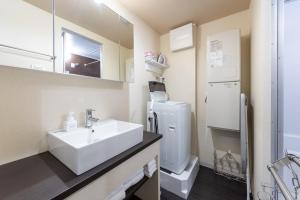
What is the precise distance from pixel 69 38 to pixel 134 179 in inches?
47.0

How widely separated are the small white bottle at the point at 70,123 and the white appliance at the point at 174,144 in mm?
925

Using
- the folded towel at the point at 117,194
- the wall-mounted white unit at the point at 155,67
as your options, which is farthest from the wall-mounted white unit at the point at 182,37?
the folded towel at the point at 117,194

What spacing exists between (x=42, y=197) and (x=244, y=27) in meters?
2.51

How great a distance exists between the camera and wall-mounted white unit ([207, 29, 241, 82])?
1.69 metres

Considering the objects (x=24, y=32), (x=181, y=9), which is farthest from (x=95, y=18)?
(x=181, y=9)

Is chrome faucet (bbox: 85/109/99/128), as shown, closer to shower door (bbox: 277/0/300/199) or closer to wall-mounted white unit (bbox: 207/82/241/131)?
shower door (bbox: 277/0/300/199)

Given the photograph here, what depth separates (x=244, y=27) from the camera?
1.88m

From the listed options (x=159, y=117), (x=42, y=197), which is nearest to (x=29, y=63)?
(x=42, y=197)

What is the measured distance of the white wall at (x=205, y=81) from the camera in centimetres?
188

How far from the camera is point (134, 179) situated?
3.42ft

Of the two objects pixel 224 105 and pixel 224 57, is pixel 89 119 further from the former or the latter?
pixel 224 57

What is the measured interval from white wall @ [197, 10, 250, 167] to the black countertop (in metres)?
1.61

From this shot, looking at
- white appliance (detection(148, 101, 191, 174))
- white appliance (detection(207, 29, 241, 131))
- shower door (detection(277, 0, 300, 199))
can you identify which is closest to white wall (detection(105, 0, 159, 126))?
white appliance (detection(148, 101, 191, 174))

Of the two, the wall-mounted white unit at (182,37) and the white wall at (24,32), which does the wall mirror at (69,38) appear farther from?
the wall-mounted white unit at (182,37)
